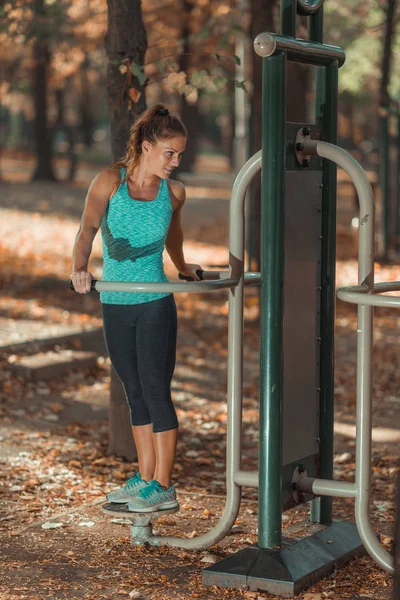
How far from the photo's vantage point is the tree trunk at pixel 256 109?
10617 millimetres

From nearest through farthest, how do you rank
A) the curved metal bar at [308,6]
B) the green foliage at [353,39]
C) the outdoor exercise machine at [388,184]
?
the curved metal bar at [308,6] < the outdoor exercise machine at [388,184] < the green foliage at [353,39]

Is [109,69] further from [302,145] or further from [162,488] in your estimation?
[162,488]

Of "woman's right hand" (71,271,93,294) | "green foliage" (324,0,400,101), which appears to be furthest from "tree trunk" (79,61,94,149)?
"woman's right hand" (71,271,93,294)

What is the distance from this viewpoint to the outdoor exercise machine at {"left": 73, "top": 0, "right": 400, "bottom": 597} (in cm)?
414

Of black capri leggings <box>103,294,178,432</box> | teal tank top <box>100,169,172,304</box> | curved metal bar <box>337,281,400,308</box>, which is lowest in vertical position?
black capri leggings <box>103,294,178,432</box>

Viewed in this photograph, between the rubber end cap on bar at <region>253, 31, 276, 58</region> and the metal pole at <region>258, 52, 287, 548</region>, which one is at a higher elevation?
the rubber end cap on bar at <region>253, 31, 276, 58</region>

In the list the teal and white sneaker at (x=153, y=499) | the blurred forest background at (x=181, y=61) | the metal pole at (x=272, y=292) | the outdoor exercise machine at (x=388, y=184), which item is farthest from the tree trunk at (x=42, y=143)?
the metal pole at (x=272, y=292)

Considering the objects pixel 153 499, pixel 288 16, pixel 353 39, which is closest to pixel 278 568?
pixel 153 499

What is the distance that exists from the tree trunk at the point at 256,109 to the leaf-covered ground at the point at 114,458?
75 centimetres

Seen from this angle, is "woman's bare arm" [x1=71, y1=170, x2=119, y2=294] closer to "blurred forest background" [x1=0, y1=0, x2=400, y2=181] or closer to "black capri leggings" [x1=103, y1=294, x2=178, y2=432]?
"black capri leggings" [x1=103, y1=294, x2=178, y2=432]

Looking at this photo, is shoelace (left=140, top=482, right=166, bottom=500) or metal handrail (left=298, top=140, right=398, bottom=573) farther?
shoelace (left=140, top=482, right=166, bottom=500)

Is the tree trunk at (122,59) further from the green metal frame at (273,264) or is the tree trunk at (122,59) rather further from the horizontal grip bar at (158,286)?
the horizontal grip bar at (158,286)

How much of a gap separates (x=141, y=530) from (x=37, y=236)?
13037mm

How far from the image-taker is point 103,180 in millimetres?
4465
